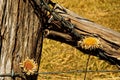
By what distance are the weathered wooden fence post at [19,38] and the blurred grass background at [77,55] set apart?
2623 millimetres

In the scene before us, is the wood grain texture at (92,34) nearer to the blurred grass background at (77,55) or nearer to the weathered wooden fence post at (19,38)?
the weathered wooden fence post at (19,38)

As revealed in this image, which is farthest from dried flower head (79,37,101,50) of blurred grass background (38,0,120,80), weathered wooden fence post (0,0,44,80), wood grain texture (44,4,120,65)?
blurred grass background (38,0,120,80)

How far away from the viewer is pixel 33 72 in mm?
1579

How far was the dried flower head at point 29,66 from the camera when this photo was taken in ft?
5.19

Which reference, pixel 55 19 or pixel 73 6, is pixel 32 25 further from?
pixel 73 6

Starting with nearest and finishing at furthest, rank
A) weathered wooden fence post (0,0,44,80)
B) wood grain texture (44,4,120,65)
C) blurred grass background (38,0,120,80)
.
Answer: weathered wooden fence post (0,0,44,80) → wood grain texture (44,4,120,65) → blurred grass background (38,0,120,80)

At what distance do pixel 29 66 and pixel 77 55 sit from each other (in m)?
3.22

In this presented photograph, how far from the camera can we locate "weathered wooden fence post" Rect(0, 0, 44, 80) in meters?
1.57

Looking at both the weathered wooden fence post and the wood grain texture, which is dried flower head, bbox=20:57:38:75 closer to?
the weathered wooden fence post

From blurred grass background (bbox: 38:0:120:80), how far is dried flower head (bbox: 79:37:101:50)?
2.60 meters

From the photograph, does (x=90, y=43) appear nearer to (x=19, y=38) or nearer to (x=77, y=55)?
(x=19, y=38)

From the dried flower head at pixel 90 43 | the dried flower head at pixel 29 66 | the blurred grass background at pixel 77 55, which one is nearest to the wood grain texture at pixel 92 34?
the dried flower head at pixel 90 43

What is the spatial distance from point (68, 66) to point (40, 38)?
114 inches

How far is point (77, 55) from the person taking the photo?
189 inches
